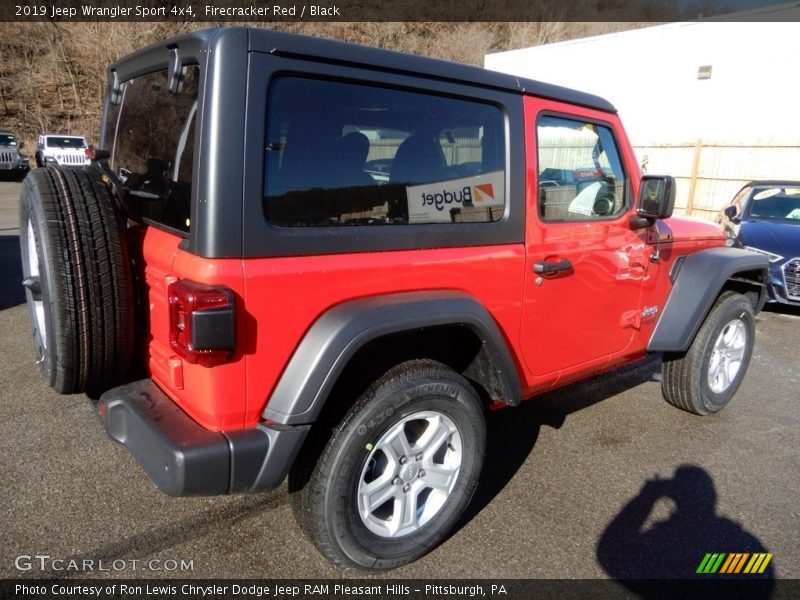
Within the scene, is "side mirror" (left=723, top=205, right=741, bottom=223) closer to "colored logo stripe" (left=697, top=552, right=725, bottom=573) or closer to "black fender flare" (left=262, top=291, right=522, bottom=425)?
"colored logo stripe" (left=697, top=552, right=725, bottom=573)

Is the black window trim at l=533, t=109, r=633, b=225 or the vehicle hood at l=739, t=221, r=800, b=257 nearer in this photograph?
the black window trim at l=533, t=109, r=633, b=225

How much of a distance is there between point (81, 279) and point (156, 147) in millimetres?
610

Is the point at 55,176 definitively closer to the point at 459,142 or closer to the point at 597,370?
the point at 459,142

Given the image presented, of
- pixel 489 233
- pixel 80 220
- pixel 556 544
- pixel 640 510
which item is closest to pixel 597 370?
pixel 640 510

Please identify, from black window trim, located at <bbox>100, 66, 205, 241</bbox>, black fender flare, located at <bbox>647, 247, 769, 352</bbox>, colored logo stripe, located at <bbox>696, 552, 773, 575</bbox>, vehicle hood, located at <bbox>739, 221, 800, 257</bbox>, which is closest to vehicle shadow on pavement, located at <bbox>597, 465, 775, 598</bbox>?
colored logo stripe, located at <bbox>696, 552, 773, 575</bbox>

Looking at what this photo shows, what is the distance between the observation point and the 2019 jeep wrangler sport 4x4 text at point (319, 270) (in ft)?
6.27

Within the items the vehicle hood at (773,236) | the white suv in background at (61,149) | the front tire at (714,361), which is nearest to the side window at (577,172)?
the front tire at (714,361)

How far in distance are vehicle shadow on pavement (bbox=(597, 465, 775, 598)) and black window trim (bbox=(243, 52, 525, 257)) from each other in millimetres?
1485

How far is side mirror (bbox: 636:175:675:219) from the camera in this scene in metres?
3.03

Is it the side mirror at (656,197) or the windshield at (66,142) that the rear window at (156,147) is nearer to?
the side mirror at (656,197)

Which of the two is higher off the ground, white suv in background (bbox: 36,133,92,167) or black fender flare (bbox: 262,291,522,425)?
white suv in background (bbox: 36,133,92,167)

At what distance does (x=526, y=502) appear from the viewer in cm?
297

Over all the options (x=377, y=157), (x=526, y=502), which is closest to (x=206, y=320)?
(x=377, y=157)

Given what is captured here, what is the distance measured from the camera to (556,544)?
8.68ft
